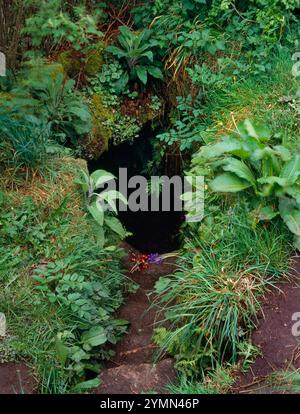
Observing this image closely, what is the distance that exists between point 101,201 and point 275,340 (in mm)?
1858

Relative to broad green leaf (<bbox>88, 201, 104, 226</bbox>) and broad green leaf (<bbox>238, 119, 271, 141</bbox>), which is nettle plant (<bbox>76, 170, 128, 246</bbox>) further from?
broad green leaf (<bbox>238, 119, 271, 141</bbox>)

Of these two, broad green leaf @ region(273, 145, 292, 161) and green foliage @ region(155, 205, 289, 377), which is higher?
broad green leaf @ region(273, 145, 292, 161)

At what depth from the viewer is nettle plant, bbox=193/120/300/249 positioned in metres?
4.46

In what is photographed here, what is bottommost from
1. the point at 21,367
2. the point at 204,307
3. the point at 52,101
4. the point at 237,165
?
the point at 21,367

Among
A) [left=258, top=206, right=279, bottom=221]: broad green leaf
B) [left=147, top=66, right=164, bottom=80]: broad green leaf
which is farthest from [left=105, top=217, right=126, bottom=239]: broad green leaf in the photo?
[left=147, top=66, right=164, bottom=80]: broad green leaf

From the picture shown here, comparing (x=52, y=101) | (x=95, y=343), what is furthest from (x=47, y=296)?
A: (x=52, y=101)

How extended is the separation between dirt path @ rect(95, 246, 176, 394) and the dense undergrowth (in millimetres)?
106

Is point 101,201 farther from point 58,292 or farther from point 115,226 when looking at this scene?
point 58,292

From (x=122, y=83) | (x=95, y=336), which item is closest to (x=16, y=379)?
(x=95, y=336)

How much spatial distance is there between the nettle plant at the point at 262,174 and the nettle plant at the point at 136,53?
1.77 metres

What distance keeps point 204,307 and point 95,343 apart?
76cm

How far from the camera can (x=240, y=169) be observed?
4.60 m

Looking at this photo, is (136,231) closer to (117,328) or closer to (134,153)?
(134,153)

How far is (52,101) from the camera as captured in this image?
5.68 meters
